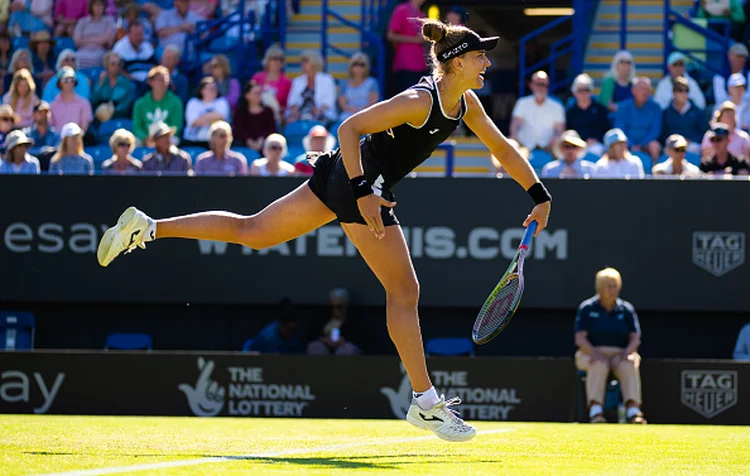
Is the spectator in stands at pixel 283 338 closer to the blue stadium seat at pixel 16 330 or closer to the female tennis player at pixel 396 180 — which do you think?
the blue stadium seat at pixel 16 330

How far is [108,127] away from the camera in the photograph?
1438 centimetres

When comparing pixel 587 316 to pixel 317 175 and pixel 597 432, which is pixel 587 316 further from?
pixel 317 175

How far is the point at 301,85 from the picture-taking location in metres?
14.4

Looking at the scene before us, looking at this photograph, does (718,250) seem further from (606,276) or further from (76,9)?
(76,9)

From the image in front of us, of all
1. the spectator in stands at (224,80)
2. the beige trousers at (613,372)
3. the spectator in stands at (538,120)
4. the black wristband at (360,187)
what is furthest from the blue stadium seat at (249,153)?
the black wristband at (360,187)

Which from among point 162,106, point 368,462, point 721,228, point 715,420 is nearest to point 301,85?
point 162,106

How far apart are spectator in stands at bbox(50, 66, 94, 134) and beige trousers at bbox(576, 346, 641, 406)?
21.2ft

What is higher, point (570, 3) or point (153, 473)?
point (570, 3)

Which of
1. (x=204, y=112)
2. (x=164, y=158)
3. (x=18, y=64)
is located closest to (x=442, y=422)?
(x=164, y=158)

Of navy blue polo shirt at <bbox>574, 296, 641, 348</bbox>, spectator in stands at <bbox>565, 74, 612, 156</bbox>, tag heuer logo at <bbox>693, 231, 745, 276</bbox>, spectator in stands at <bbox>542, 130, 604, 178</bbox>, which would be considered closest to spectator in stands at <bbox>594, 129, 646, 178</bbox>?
spectator in stands at <bbox>542, 130, 604, 178</bbox>

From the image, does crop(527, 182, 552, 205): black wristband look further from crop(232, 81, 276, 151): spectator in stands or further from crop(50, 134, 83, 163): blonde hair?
crop(232, 81, 276, 151): spectator in stands

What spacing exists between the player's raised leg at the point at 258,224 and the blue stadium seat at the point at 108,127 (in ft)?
25.7

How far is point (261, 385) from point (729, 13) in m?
7.85

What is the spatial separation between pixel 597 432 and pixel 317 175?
8.16 feet
